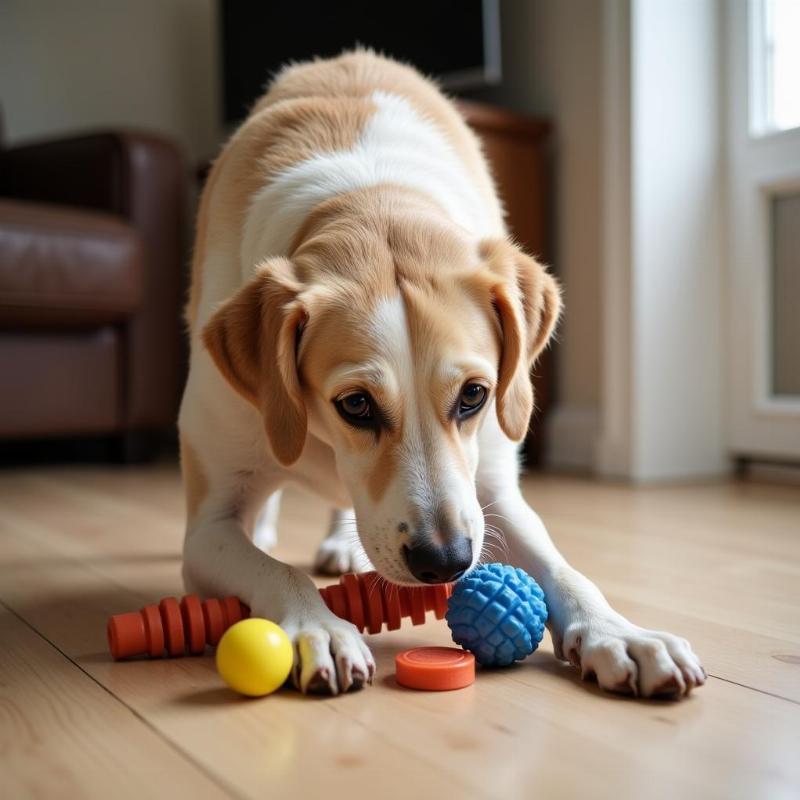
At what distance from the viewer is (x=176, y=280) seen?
4.21m

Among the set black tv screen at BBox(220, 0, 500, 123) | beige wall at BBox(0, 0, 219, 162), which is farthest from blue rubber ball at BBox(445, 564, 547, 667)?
beige wall at BBox(0, 0, 219, 162)

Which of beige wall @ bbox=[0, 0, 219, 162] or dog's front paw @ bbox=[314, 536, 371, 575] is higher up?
beige wall @ bbox=[0, 0, 219, 162]

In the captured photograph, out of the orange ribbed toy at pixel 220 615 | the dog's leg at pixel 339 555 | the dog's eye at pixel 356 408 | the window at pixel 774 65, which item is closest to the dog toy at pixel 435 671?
the orange ribbed toy at pixel 220 615

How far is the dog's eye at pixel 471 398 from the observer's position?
147 centimetres

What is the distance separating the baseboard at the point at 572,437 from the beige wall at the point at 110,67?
2676 mm

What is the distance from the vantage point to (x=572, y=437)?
12.3ft

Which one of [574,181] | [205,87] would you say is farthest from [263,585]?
[205,87]

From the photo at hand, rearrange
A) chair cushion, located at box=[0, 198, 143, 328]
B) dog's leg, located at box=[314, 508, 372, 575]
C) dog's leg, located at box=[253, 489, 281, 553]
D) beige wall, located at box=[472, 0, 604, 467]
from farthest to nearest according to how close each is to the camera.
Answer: beige wall, located at box=[472, 0, 604, 467]
chair cushion, located at box=[0, 198, 143, 328]
dog's leg, located at box=[253, 489, 281, 553]
dog's leg, located at box=[314, 508, 372, 575]

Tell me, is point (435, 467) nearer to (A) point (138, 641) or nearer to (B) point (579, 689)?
(B) point (579, 689)

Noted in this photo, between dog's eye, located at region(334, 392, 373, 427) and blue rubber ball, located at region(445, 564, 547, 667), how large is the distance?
0.88 feet

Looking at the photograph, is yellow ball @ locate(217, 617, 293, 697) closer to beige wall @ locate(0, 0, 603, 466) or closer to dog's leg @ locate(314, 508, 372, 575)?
dog's leg @ locate(314, 508, 372, 575)

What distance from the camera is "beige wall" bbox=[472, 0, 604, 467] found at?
367 cm

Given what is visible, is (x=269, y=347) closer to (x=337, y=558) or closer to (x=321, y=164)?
(x=321, y=164)

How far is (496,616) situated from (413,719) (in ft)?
0.72
